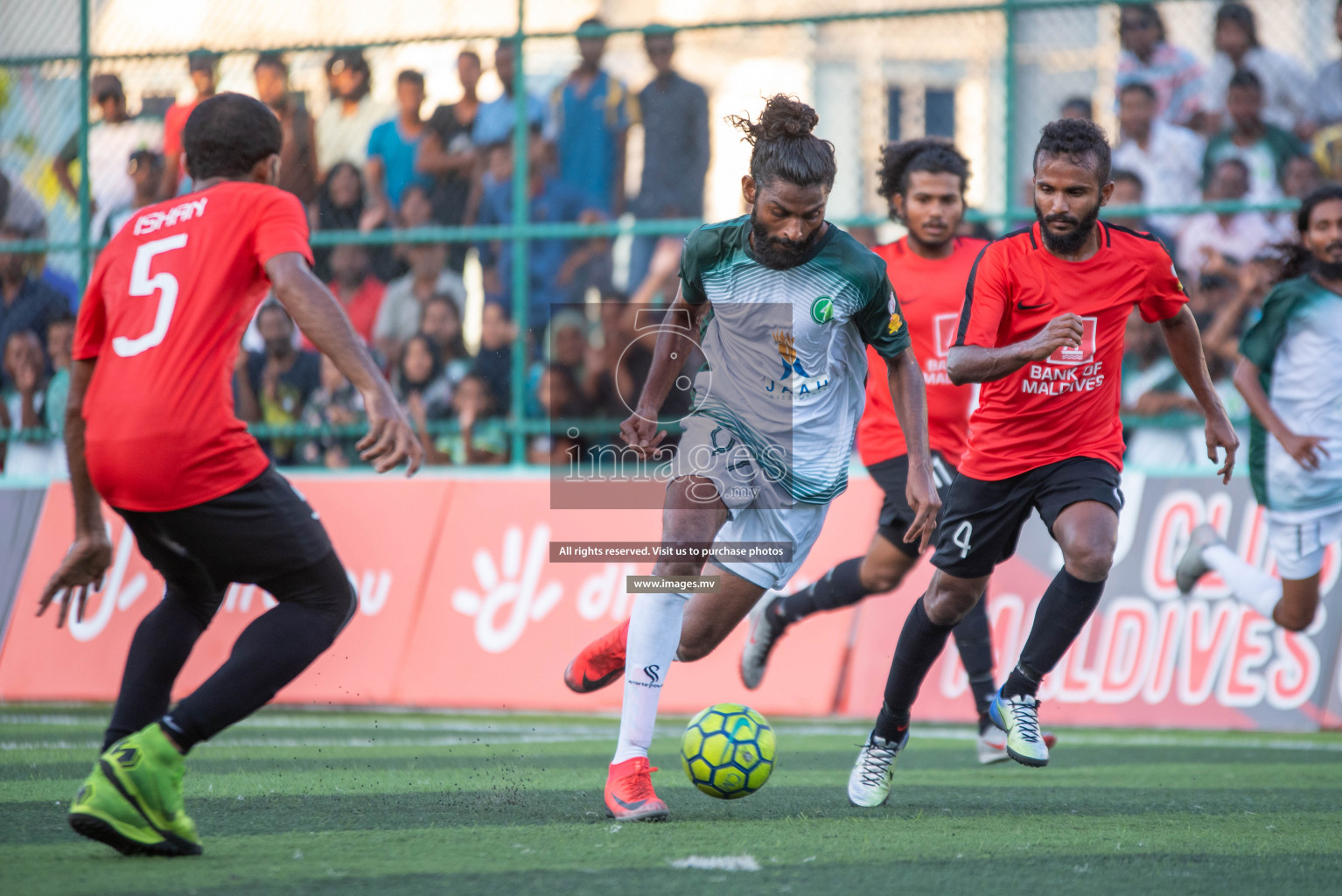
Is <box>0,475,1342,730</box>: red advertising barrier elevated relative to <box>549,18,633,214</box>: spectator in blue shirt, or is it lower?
lower

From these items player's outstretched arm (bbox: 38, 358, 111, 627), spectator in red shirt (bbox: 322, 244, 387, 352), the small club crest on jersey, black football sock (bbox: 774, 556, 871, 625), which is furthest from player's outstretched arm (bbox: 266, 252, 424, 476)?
spectator in red shirt (bbox: 322, 244, 387, 352)

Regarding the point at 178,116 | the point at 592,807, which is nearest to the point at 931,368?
the point at 592,807

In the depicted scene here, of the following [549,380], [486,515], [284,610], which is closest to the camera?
[284,610]

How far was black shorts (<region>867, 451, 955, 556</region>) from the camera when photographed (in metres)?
6.99

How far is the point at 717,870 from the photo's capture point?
396 centimetres

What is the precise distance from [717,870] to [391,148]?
808 cm

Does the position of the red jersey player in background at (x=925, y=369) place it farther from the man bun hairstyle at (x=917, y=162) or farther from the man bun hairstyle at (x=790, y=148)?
the man bun hairstyle at (x=790, y=148)

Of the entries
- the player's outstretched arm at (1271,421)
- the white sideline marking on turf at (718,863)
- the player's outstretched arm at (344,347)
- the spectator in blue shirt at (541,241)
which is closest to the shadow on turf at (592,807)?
the white sideline marking on turf at (718,863)

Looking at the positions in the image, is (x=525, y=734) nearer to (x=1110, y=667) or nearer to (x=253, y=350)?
(x=1110, y=667)

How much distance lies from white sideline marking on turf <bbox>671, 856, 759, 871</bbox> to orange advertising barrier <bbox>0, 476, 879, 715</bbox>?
4752 mm

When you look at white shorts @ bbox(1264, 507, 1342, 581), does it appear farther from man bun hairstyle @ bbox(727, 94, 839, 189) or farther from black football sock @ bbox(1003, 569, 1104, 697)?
man bun hairstyle @ bbox(727, 94, 839, 189)

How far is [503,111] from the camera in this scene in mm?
10820

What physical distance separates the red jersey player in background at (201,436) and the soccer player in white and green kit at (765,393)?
1.22 m

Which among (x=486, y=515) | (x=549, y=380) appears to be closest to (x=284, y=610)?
(x=486, y=515)
